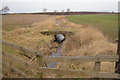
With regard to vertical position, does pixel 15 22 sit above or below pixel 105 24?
above

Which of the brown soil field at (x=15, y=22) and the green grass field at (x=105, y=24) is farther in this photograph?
the brown soil field at (x=15, y=22)

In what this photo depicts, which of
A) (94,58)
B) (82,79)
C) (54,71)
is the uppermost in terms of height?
(94,58)

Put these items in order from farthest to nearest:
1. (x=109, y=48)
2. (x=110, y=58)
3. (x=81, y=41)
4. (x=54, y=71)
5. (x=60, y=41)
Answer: (x=60, y=41), (x=81, y=41), (x=109, y=48), (x=54, y=71), (x=110, y=58)

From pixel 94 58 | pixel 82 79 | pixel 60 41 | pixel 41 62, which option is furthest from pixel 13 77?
pixel 60 41

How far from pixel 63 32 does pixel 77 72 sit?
23.1 metres

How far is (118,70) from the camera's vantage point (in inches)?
184

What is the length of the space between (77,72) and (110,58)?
100 centimetres

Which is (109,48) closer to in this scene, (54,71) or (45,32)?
(54,71)

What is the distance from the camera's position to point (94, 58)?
15.2 feet

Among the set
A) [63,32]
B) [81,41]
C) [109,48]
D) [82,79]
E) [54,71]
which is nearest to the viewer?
[54,71]

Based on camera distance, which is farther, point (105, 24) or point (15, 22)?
point (15, 22)

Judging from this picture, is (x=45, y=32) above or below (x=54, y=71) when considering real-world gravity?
above

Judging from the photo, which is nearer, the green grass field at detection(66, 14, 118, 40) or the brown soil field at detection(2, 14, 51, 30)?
the green grass field at detection(66, 14, 118, 40)

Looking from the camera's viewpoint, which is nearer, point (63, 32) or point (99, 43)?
point (99, 43)
